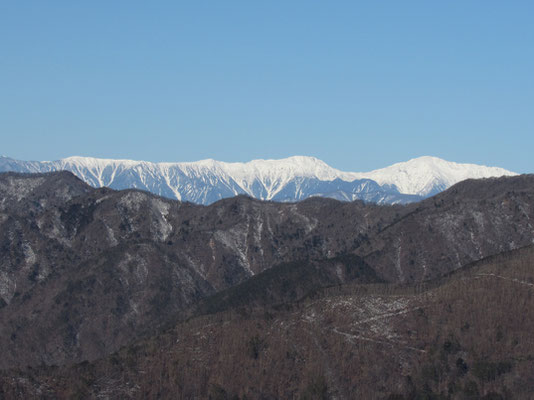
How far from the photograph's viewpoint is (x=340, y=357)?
589ft

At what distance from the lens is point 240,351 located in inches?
7146

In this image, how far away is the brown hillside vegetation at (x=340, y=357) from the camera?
Result: 167m

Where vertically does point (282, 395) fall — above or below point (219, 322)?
below

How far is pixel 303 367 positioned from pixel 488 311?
130ft

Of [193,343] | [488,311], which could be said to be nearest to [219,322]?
[193,343]

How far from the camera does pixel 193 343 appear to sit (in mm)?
185750

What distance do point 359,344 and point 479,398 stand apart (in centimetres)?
2898

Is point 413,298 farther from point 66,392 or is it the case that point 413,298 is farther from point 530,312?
point 66,392

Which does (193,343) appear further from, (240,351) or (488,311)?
(488,311)

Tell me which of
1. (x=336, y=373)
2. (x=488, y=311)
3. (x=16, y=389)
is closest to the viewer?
(x=16, y=389)

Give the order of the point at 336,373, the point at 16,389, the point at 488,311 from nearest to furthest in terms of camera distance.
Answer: the point at 16,389 < the point at 336,373 < the point at 488,311

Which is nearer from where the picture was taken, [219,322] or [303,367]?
[303,367]

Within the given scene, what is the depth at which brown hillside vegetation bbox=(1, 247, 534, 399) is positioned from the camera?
167 meters

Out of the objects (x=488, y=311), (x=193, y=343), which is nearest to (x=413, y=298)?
A: (x=488, y=311)
